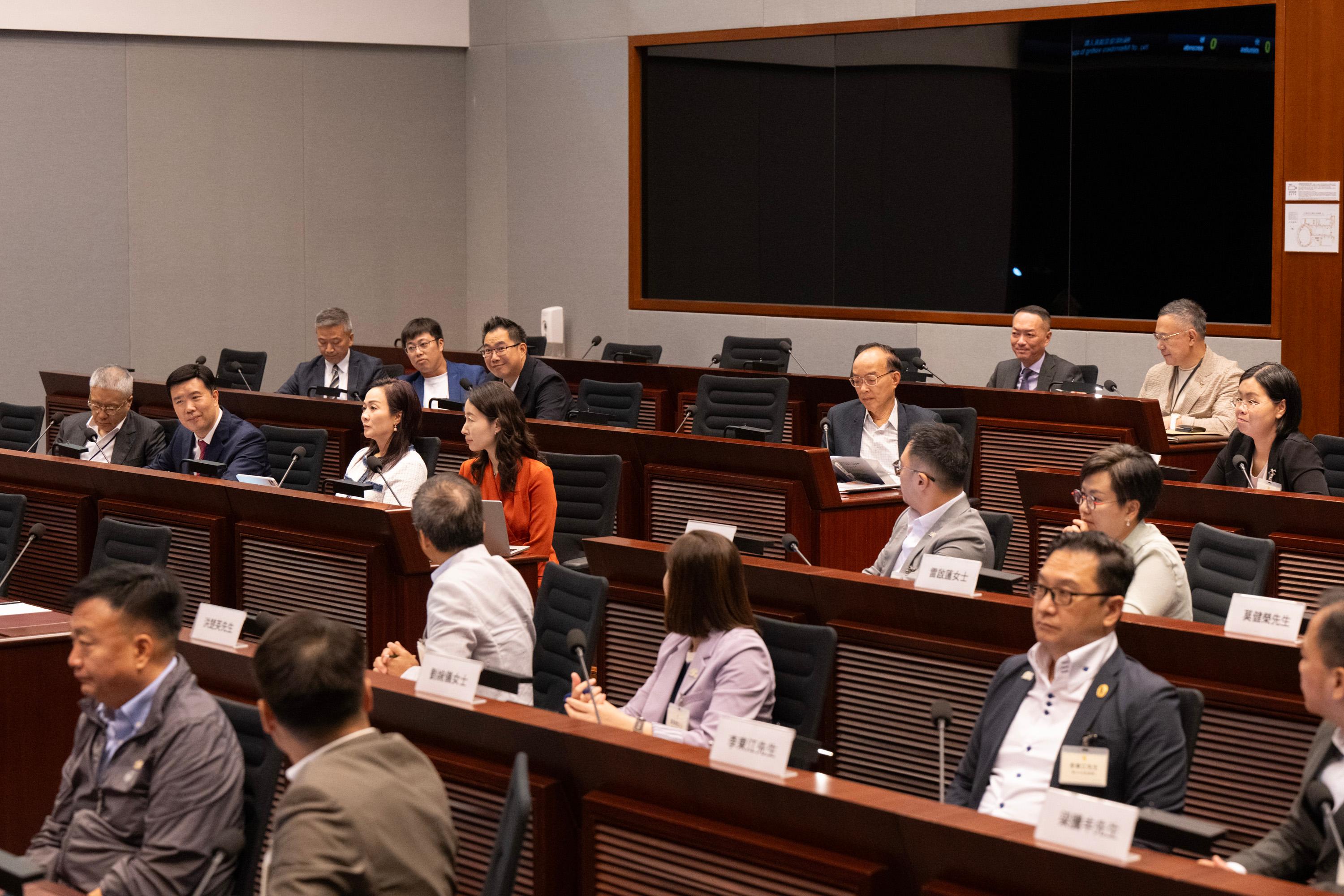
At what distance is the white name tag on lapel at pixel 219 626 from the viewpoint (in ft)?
11.1

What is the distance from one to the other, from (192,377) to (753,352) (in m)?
3.77

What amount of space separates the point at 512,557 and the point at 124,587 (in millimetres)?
2039

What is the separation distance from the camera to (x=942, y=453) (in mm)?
4297

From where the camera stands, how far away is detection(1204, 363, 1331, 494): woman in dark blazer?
5152 millimetres

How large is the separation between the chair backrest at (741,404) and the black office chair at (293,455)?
194 cm

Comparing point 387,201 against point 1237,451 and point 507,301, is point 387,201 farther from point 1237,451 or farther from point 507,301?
point 1237,451

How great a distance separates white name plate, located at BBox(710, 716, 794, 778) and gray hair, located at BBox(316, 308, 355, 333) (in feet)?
21.3

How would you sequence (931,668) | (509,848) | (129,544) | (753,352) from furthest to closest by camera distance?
(753,352) < (129,544) < (931,668) < (509,848)

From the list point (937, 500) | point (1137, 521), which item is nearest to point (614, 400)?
point (937, 500)

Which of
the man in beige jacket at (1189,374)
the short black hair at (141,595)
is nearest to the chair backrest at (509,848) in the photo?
the short black hair at (141,595)

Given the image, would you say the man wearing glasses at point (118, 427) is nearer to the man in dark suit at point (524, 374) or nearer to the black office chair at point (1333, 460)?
the man in dark suit at point (524, 374)

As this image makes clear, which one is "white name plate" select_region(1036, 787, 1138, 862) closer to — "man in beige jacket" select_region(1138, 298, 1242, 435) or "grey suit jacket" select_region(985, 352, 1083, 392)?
"man in beige jacket" select_region(1138, 298, 1242, 435)

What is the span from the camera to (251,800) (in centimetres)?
277

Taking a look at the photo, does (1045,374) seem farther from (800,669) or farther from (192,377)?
(800,669)
